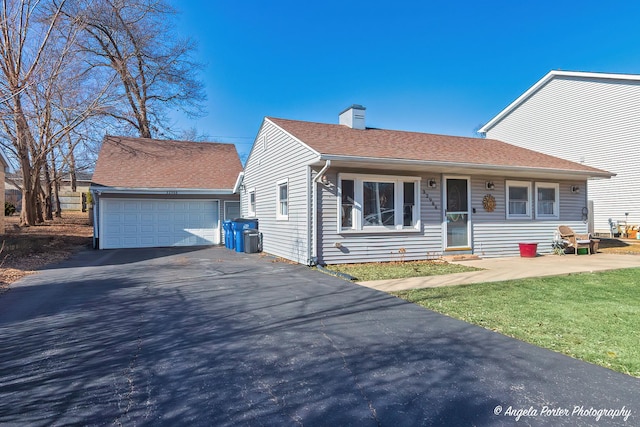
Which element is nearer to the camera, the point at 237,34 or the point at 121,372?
the point at 121,372

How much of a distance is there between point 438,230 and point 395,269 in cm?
255

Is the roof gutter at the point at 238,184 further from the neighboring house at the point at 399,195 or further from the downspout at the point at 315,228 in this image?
the downspout at the point at 315,228

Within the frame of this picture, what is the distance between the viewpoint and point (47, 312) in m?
5.57

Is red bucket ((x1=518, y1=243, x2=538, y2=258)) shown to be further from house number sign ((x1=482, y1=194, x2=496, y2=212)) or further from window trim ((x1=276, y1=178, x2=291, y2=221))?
window trim ((x1=276, y1=178, x2=291, y2=221))

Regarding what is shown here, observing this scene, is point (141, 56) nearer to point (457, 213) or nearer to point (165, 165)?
point (165, 165)

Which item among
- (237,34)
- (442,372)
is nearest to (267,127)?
(237,34)

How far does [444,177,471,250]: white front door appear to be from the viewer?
11336 mm

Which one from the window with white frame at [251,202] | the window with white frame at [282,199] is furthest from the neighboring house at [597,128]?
the window with white frame at [251,202]

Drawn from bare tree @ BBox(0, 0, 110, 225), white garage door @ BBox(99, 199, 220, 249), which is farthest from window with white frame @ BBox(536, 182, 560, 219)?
bare tree @ BBox(0, 0, 110, 225)

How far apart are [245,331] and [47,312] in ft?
10.4

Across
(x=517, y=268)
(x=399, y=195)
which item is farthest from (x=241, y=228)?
(x=517, y=268)

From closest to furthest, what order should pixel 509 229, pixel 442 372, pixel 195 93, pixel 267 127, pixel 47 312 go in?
1. pixel 442 372
2. pixel 47 312
3. pixel 509 229
4. pixel 267 127
5. pixel 195 93

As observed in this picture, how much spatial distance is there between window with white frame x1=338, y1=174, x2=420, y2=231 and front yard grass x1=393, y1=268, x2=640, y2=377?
3560 millimetres

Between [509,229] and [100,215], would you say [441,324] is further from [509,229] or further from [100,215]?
[100,215]
